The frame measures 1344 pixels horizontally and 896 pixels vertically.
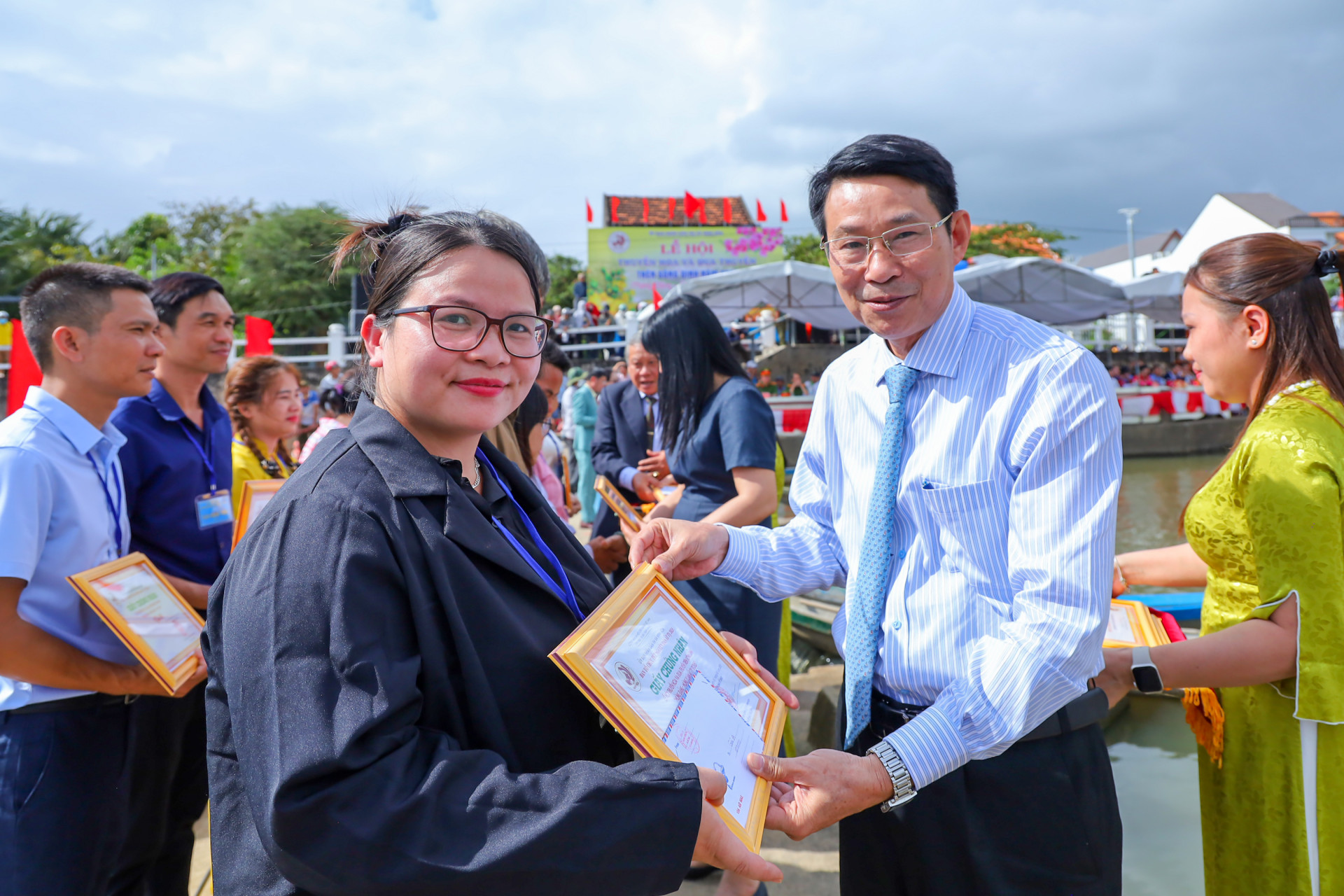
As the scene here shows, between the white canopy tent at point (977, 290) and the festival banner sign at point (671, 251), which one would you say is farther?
the festival banner sign at point (671, 251)

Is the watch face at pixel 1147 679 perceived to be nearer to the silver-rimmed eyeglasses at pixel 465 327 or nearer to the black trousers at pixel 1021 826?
the black trousers at pixel 1021 826

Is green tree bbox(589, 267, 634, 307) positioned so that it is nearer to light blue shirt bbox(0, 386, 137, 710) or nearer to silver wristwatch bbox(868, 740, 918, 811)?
light blue shirt bbox(0, 386, 137, 710)

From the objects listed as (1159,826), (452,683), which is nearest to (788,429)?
(1159,826)

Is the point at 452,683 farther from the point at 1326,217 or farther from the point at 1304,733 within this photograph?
the point at 1326,217

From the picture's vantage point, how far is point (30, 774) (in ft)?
6.63

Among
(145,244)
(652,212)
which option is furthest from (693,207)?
(145,244)

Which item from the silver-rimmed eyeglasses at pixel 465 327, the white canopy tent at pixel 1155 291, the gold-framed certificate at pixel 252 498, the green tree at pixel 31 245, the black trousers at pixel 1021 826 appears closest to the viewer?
the silver-rimmed eyeglasses at pixel 465 327

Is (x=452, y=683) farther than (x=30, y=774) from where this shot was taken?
No

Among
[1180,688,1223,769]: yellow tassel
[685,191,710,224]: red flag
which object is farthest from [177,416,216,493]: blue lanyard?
[685,191,710,224]: red flag

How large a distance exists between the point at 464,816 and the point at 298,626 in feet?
1.02

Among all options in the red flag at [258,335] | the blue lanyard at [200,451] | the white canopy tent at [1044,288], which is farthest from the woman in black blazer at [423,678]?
the white canopy tent at [1044,288]

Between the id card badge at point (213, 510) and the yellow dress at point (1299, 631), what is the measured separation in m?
3.05

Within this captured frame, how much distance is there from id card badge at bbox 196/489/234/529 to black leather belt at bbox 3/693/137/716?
25.1 inches

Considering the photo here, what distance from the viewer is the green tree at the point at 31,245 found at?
29.6 m
